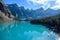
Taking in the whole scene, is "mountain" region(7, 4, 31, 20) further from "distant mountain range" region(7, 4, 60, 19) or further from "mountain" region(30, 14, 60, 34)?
"mountain" region(30, 14, 60, 34)

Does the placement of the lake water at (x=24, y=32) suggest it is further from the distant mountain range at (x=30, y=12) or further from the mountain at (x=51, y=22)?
the distant mountain range at (x=30, y=12)

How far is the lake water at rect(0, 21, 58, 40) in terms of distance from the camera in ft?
17.2

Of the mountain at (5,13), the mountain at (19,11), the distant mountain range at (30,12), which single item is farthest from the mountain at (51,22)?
the mountain at (5,13)

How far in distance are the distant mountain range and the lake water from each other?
30 centimetres

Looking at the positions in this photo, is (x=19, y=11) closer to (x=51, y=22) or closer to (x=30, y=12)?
(x=30, y=12)

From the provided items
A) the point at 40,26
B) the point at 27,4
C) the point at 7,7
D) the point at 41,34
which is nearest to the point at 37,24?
the point at 40,26

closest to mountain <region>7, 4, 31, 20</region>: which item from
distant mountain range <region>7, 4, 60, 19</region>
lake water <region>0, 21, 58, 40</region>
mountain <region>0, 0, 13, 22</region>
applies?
distant mountain range <region>7, 4, 60, 19</region>

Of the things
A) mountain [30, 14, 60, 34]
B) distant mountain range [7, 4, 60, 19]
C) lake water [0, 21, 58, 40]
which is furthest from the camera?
distant mountain range [7, 4, 60, 19]

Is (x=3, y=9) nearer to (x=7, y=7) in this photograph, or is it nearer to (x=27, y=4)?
(x=7, y=7)

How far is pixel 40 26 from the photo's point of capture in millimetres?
5711

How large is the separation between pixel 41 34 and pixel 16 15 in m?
1.17

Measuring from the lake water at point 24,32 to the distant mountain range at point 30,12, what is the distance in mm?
300

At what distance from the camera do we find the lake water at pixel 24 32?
525 cm

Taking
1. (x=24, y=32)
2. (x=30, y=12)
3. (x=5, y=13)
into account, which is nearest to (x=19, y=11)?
(x=30, y=12)
